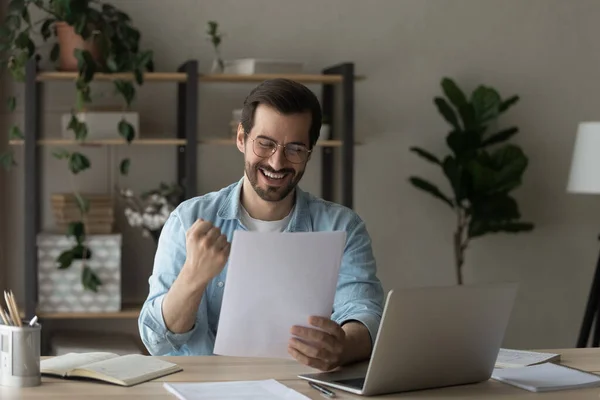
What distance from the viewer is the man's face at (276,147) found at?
2338mm

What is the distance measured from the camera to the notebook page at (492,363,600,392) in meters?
1.92

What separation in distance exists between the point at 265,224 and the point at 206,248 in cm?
49

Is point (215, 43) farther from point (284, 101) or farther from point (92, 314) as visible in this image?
point (284, 101)

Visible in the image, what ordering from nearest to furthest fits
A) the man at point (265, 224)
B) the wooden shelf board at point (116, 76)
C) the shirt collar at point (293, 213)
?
the man at point (265, 224)
the shirt collar at point (293, 213)
the wooden shelf board at point (116, 76)

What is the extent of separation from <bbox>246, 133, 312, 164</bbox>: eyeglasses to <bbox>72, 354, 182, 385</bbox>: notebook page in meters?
0.59

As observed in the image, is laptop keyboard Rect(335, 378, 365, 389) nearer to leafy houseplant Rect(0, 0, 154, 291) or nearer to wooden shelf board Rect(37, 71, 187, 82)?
leafy houseplant Rect(0, 0, 154, 291)

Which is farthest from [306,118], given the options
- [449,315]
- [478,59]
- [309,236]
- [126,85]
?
[478,59]

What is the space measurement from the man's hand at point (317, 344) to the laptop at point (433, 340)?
0.03 metres

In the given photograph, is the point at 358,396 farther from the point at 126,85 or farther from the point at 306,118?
the point at 126,85

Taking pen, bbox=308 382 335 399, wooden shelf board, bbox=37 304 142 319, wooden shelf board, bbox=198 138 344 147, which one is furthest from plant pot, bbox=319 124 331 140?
pen, bbox=308 382 335 399

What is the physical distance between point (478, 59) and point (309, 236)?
9.60ft

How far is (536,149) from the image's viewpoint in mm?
4699

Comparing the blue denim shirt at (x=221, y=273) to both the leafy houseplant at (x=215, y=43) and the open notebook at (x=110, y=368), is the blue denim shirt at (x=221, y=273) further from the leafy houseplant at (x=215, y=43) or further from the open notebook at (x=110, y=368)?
the leafy houseplant at (x=215, y=43)

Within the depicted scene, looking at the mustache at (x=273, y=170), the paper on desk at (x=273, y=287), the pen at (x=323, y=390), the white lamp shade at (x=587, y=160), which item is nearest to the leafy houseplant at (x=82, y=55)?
the mustache at (x=273, y=170)
